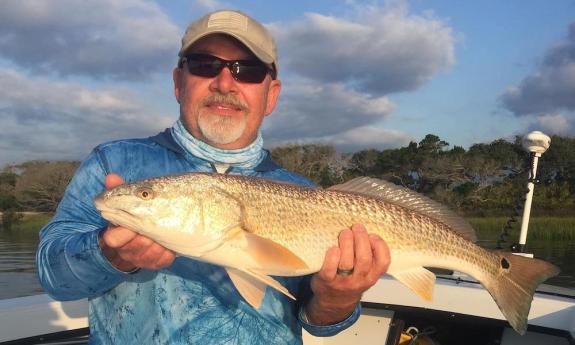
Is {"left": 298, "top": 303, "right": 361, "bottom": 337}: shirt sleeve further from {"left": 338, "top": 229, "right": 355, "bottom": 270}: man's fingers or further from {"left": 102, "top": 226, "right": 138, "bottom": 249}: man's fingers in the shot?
{"left": 102, "top": 226, "right": 138, "bottom": 249}: man's fingers

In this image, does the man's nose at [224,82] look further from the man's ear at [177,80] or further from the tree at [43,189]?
the tree at [43,189]

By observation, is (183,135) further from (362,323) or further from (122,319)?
(362,323)

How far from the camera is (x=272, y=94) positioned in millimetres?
3744

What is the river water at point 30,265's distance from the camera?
50.6 feet

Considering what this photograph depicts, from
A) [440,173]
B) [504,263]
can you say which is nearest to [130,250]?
[504,263]

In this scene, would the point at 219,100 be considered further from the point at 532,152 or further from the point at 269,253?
the point at 532,152

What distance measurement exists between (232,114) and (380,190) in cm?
108

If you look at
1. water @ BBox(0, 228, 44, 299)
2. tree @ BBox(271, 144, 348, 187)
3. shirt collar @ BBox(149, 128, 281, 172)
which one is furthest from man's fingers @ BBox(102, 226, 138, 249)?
tree @ BBox(271, 144, 348, 187)

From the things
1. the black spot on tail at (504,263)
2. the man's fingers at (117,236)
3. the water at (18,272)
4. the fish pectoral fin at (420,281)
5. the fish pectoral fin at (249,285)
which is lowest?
the water at (18,272)

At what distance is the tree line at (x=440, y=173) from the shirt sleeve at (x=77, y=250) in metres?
36.0

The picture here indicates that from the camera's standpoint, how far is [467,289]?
15.9 ft

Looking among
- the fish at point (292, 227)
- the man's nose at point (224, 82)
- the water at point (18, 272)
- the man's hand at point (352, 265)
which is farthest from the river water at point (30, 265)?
the man's hand at point (352, 265)

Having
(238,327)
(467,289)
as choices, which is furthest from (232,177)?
(467,289)

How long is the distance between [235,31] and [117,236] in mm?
1588
